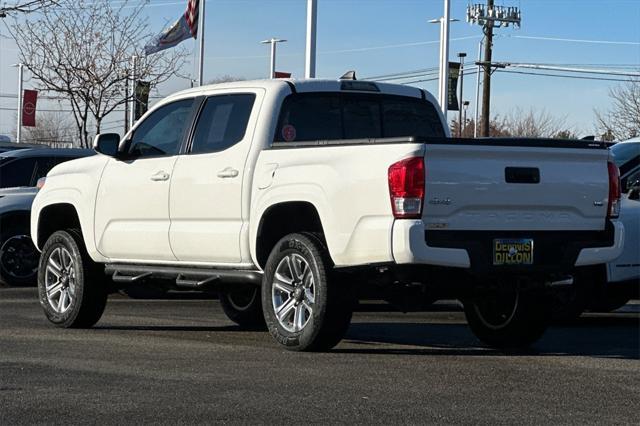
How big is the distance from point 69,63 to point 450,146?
2327 centimetres

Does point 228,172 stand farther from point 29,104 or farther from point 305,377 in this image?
point 29,104

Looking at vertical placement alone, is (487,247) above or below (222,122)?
below

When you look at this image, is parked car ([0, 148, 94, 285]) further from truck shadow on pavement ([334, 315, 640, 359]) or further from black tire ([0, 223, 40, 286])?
truck shadow on pavement ([334, 315, 640, 359])

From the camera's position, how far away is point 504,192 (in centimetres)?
888

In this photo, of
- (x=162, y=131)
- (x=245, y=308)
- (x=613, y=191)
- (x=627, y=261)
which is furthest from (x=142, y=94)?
(x=613, y=191)

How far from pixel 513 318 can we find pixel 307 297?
1.88 meters

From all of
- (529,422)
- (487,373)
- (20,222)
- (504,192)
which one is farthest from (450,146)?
(20,222)

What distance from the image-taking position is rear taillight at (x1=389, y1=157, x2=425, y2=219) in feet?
27.8

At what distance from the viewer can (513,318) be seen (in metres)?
10.2

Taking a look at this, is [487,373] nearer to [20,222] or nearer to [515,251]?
[515,251]

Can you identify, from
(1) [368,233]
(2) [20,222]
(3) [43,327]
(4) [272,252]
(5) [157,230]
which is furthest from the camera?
(2) [20,222]

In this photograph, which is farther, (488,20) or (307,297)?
(488,20)

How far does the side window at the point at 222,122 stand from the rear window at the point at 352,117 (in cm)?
34

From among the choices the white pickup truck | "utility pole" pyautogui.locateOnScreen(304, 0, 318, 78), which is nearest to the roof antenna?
the white pickup truck
